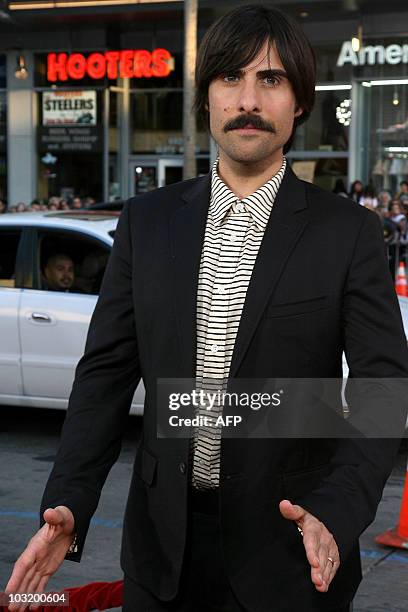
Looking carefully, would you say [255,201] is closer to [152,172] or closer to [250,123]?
[250,123]

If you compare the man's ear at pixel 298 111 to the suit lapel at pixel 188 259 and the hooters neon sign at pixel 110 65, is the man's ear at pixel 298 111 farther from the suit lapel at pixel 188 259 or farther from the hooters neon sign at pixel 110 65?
the hooters neon sign at pixel 110 65

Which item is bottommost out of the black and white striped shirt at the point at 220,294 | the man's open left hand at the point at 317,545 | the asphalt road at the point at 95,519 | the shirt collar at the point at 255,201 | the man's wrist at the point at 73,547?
the asphalt road at the point at 95,519

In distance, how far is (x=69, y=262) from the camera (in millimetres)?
8266

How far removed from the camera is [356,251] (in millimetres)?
2213

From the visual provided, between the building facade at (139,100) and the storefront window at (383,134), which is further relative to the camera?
the building facade at (139,100)

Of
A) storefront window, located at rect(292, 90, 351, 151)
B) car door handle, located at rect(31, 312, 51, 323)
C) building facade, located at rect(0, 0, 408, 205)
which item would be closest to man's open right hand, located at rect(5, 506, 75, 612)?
car door handle, located at rect(31, 312, 51, 323)

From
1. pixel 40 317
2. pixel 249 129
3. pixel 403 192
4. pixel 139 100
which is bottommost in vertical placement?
pixel 40 317

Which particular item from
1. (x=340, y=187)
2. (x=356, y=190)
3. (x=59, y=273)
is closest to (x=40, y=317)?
(x=59, y=273)

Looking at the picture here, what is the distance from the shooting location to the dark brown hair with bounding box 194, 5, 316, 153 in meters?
2.23

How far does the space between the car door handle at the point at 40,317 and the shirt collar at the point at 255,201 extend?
572 cm

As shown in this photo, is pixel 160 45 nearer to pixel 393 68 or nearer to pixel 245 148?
pixel 393 68

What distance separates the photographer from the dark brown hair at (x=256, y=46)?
7.32 ft

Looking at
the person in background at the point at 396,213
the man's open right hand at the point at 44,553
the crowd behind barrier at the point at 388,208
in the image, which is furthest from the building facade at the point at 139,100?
the man's open right hand at the point at 44,553

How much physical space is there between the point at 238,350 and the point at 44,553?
543 millimetres
